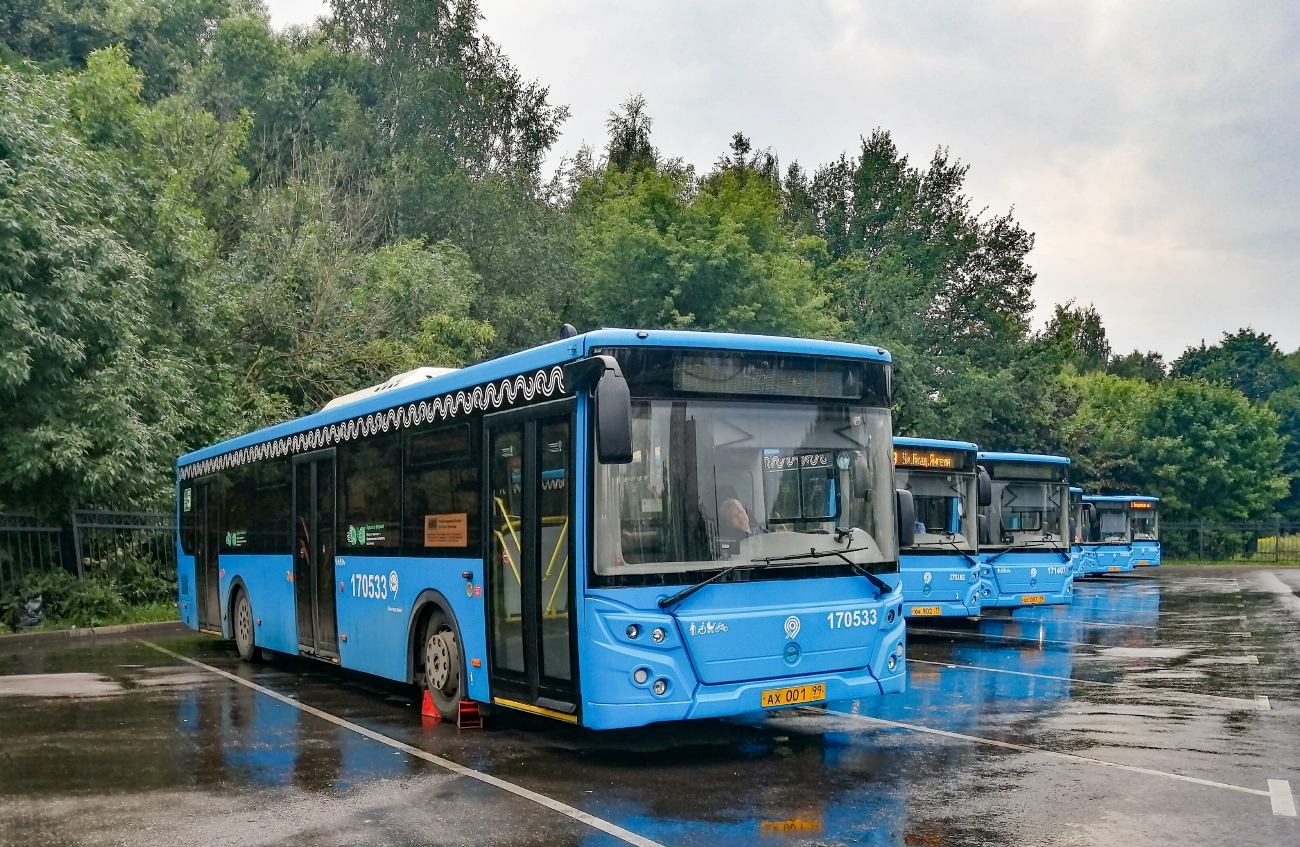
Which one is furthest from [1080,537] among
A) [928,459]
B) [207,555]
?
[207,555]

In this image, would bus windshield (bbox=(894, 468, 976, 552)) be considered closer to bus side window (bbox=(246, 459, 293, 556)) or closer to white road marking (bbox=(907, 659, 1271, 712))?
white road marking (bbox=(907, 659, 1271, 712))

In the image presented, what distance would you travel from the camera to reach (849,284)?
5031 centimetres

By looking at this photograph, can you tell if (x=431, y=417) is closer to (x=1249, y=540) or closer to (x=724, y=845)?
(x=724, y=845)

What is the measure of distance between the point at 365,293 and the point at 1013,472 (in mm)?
16549

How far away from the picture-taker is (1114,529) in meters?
45.8

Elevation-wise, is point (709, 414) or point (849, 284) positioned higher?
point (849, 284)

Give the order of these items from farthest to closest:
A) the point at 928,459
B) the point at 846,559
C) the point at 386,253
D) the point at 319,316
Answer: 1. the point at 386,253
2. the point at 319,316
3. the point at 928,459
4. the point at 846,559

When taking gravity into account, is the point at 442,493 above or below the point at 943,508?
above

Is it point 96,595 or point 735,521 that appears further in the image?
point 96,595

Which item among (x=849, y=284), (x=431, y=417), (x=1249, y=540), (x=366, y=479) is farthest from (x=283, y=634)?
(x=1249, y=540)

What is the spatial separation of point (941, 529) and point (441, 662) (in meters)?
10.4

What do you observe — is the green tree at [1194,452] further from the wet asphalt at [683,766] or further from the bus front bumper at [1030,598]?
the wet asphalt at [683,766]

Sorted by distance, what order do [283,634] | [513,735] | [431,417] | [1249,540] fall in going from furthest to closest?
[1249,540]
[283,634]
[431,417]
[513,735]

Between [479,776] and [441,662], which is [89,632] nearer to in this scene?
[441,662]
